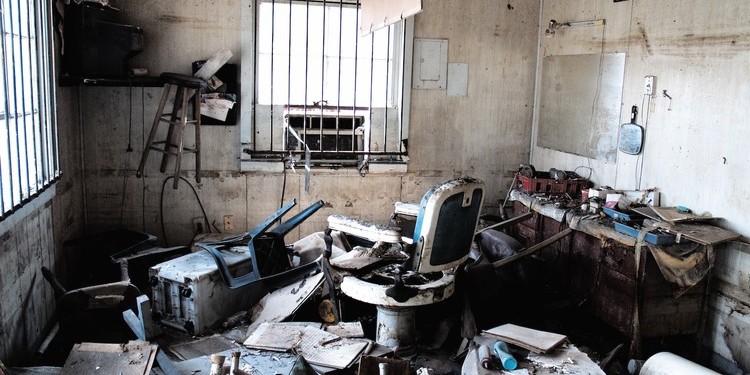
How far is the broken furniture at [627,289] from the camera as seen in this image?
3.96m

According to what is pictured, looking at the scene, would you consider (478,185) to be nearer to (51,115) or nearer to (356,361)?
(356,361)

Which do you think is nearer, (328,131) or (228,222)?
(228,222)

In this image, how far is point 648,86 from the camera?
4.54 meters

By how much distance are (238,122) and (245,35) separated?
0.75 m

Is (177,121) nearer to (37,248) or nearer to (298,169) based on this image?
(298,169)

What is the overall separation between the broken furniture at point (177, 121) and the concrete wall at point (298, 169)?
0.15m

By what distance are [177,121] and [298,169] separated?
1.12 meters

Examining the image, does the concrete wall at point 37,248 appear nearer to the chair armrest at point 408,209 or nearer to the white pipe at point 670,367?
the chair armrest at point 408,209

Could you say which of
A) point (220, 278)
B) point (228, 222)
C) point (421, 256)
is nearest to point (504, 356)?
point (421, 256)

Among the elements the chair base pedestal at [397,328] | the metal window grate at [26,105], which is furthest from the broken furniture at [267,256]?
the metal window grate at [26,105]

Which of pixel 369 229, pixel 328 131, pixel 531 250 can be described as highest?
pixel 328 131

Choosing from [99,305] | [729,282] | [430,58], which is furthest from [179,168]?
[729,282]

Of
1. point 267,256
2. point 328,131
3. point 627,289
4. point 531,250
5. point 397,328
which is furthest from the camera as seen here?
point 328,131

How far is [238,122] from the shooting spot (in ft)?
18.0
